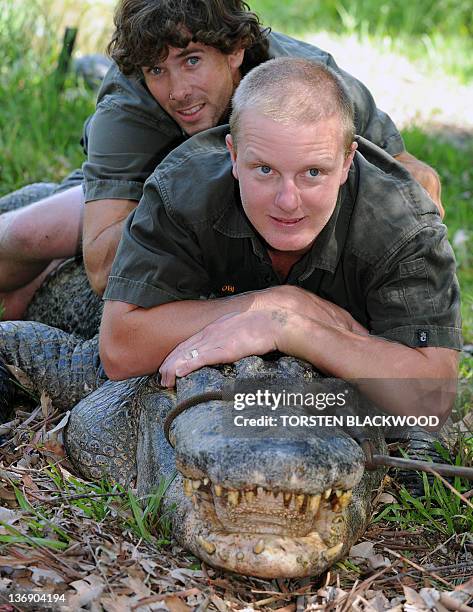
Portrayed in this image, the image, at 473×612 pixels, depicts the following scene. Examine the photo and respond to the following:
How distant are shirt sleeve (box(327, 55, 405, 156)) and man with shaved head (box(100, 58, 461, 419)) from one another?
78 cm

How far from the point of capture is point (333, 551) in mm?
2637

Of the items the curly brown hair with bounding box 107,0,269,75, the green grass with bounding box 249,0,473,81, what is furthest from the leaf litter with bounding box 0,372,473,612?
the green grass with bounding box 249,0,473,81

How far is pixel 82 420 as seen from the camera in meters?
3.67

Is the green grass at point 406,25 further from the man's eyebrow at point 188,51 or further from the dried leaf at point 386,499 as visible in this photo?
the dried leaf at point 386,499

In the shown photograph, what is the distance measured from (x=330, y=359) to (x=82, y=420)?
109 centimetres

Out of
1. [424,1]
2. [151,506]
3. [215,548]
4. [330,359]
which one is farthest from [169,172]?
[424,1]

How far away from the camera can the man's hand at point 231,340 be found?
3057 millimetres

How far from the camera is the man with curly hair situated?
381 centimetres

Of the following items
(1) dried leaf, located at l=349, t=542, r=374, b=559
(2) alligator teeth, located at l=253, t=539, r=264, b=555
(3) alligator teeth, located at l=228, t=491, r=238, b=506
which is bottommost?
(1) dried leaf, located at l=349, t=542, r=374, b=559

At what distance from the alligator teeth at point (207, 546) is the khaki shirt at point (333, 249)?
95cm

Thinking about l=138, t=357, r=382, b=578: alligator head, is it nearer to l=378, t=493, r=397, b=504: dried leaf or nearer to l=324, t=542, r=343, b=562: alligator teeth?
l=324, t=542, r=343, b=562: alligator teeth

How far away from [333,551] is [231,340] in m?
0.77

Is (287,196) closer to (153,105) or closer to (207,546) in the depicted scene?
(207,546)

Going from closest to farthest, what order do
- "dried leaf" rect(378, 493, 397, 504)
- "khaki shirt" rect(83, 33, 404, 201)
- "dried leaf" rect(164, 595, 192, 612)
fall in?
"dried leaf" rect(164, 595, 192, 612), "dried leaf" rect(378, 493, 397, 504), "khaki shirt" rect(83, 33, 404, 201)
